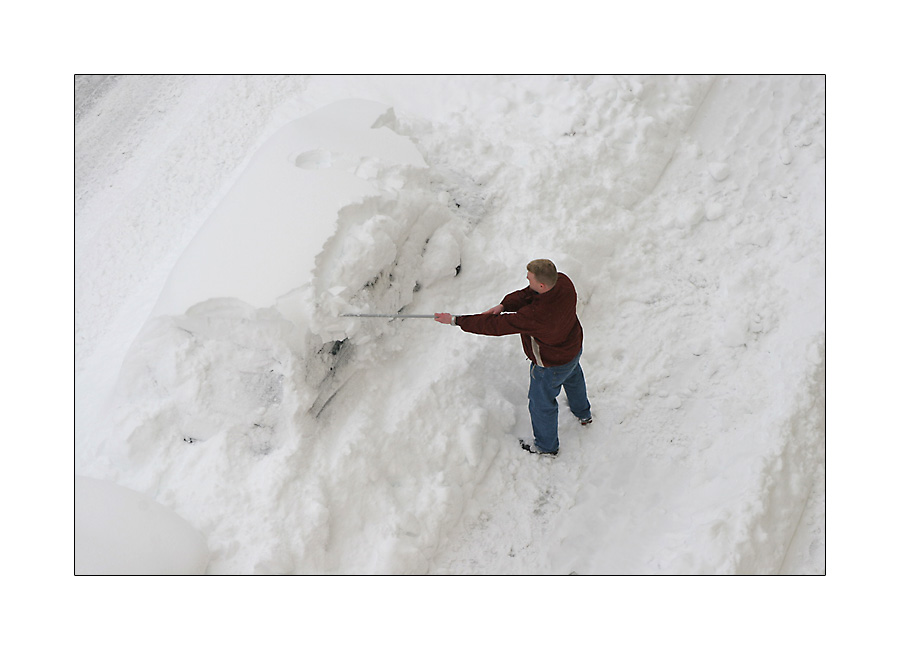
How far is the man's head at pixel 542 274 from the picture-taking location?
268cm

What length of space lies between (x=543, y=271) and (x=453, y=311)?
896mm

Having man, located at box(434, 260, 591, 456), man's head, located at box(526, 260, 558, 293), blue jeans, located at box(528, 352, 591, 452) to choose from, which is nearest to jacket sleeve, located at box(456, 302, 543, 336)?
man, located at box(434, 260, 591, 456)

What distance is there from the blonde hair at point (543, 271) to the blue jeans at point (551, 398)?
18.5 inches

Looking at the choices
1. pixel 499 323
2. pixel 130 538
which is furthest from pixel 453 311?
pixel 130 538

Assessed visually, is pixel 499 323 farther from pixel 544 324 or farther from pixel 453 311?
pixel 453 311

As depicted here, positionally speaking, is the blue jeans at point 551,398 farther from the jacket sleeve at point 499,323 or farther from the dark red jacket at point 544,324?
the jacket sleeve at point 499,323

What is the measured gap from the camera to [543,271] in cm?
269

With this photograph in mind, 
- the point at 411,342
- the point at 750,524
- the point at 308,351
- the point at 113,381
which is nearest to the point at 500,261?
the point at 411,342

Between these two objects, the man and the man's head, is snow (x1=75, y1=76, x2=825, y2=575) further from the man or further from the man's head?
the man's head

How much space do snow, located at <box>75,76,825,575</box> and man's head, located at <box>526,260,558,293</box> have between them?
732 mm

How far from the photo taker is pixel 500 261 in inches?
142

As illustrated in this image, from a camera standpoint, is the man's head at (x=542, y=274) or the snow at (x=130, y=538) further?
the man's head at (x=542, y=274)

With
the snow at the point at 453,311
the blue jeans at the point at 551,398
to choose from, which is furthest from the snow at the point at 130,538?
the blue jeans at the point at 551,398

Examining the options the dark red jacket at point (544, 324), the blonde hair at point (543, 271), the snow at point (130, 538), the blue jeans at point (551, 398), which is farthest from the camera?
the blue jeans at point (551, 398)
